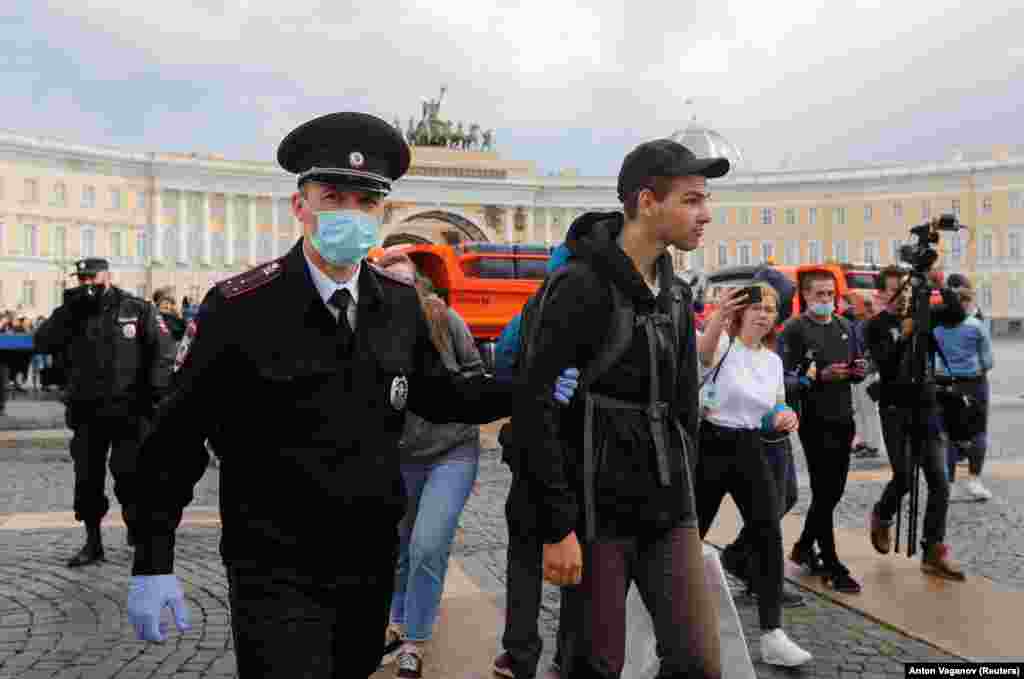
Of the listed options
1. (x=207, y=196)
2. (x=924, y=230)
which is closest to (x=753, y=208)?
(x=207, y=196)

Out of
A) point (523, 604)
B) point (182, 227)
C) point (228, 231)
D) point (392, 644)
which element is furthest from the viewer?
point (228, 231)

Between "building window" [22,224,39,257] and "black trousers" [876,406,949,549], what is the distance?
6799cm

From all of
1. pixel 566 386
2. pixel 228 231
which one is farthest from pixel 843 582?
pixel 228 231

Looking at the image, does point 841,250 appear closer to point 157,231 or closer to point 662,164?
point 157,231

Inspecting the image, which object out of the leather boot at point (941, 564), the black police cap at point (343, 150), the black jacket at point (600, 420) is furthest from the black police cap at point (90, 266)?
the leather boot at point (941, 564)

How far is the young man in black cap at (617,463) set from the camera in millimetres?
2580

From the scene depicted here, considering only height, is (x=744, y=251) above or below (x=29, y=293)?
above

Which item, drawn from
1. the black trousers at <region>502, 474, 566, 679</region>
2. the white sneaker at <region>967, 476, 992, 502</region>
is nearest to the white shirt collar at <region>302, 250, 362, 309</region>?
the black trousers at <region>502, 474, 566, 679</region>

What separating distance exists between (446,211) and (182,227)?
19713 mm

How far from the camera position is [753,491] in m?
4.30

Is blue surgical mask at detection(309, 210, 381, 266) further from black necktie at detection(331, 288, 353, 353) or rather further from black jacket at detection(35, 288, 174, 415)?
black jacket at detection(35, 288, 174, 415)

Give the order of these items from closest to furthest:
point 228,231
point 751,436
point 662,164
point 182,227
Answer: point 662,164 → point 751,436 → point 182,227 → point 228,231

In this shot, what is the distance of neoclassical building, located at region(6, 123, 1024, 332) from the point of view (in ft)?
212

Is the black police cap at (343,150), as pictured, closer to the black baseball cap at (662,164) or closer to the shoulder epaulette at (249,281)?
the shoulder epaulette at (249,281)
